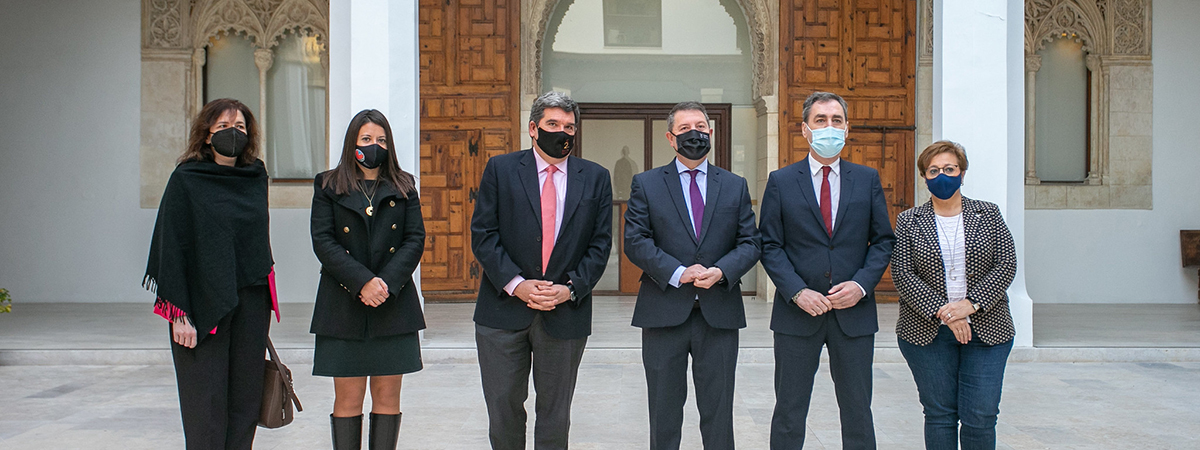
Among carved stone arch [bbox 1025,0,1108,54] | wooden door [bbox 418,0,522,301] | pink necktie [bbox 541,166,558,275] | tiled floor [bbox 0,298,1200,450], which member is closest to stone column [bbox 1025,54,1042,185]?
carved stone arch [bbox 1025,0,1108,54]

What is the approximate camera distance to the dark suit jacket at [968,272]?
3.12 meters

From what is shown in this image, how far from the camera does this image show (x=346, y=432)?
3.18 m

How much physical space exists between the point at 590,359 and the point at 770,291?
4.03 meters

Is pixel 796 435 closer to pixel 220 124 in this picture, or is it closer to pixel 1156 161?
pixel 220 124

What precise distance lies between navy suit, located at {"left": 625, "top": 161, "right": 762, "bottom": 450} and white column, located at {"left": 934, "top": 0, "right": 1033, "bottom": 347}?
11.9 feet

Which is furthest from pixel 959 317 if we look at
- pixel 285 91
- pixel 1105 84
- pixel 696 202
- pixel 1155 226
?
pixel 285 91

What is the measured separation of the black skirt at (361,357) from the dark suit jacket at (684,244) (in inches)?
36.7

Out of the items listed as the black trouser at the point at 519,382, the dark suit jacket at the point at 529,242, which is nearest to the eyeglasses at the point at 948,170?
the dark suit jacket at the point at 529,242

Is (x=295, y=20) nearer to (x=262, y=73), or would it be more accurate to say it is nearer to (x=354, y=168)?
(x=262, y=73)

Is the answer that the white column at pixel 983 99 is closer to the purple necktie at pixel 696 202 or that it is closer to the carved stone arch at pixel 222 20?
the purple necktie at pixel 696 202

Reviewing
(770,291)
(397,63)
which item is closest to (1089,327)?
(770,291)

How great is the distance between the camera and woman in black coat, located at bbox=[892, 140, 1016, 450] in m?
3.12

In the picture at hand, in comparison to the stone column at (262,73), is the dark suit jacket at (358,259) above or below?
below

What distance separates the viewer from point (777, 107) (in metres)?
9.72
